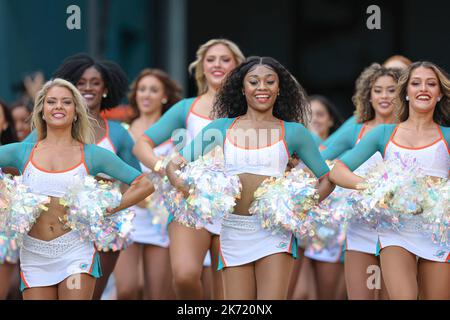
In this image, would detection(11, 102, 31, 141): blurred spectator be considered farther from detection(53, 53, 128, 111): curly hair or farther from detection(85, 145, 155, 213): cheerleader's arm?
detection(85, 145, 155, 213): cheerleader's arm

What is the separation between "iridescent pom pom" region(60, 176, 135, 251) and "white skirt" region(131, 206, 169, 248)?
1704mm

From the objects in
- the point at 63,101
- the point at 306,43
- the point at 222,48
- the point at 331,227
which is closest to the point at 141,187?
the point at 63,101

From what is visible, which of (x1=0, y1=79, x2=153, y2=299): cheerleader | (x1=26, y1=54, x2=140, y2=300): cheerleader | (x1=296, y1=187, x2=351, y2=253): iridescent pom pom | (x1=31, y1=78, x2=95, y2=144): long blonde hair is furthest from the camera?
(x1=26, y1=54, x2=140, y2=300): cheerleader

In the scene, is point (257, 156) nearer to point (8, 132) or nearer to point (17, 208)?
point (17, 208)

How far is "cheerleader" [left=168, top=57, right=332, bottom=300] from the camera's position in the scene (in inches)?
241

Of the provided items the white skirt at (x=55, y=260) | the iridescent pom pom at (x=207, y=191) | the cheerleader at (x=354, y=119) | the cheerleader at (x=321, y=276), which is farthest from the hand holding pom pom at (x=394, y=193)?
the cheerleader at (x=321, y=276)

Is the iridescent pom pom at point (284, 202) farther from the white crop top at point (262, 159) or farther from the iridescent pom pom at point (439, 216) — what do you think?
the iridescent pom pom at point (439, 216)

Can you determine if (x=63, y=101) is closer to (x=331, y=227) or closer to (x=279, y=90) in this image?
(x=279, y=90)

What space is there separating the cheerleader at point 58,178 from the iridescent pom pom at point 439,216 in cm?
167

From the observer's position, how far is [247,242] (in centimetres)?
618

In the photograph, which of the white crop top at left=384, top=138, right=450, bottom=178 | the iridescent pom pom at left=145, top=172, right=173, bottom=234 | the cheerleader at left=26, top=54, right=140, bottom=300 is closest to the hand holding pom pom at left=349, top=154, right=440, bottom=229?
the white crop top at left=384, top=138, right=450, bottom=178

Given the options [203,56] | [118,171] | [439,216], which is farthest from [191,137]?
[439,216]

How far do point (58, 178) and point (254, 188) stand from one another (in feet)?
3.81
